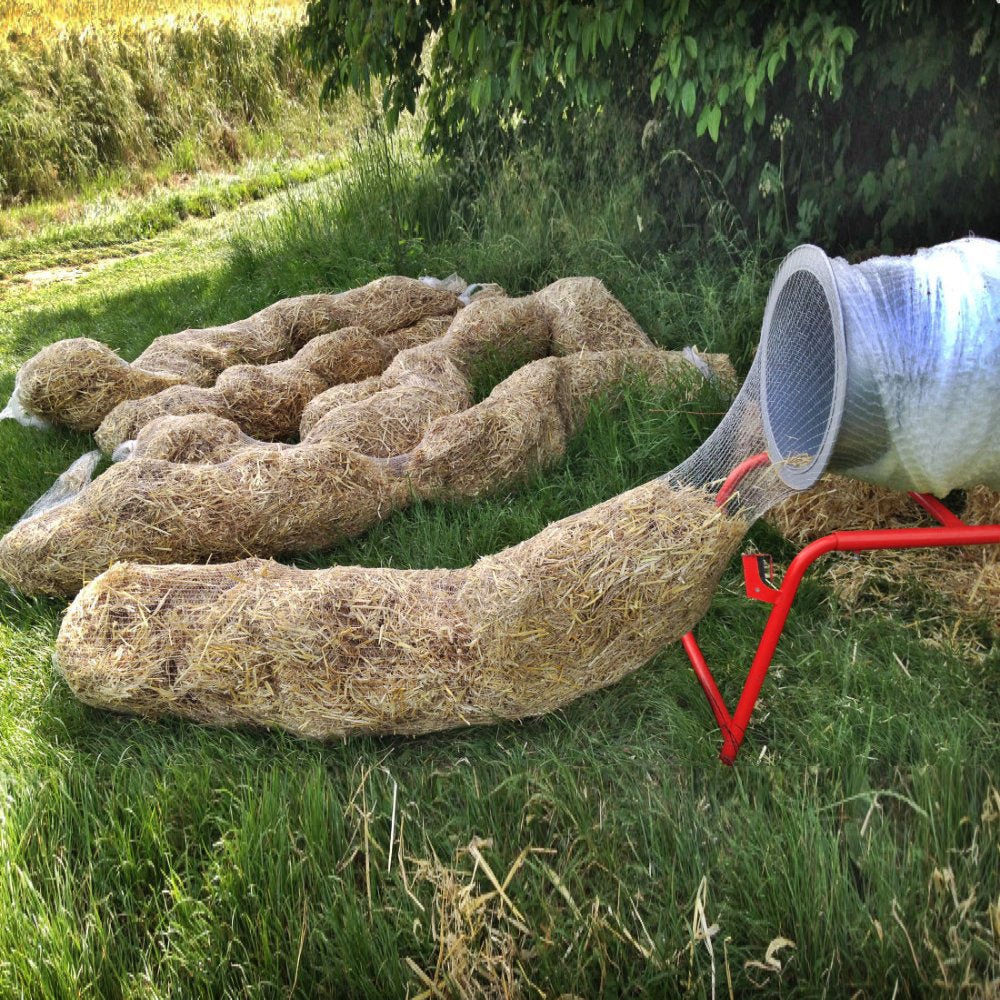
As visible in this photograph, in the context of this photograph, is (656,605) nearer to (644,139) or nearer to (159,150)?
(644,139)

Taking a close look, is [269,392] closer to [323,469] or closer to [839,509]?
[323,469]

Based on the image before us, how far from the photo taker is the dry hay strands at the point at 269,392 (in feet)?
15.6

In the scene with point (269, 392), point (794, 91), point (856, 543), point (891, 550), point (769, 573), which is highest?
point (794, 91)

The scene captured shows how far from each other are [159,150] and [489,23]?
9832 mm

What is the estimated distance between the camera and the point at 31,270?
10031 millimetres

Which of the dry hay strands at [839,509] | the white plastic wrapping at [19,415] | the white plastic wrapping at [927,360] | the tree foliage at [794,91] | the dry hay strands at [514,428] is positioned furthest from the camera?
the white plastic wrapping at [19,415]

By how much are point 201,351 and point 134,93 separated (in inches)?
417

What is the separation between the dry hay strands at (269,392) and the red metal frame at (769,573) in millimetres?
2760

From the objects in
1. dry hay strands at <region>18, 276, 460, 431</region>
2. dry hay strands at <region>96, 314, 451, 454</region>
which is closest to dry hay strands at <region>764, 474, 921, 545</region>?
dry hay strands at <region>96, 314, 451, 454</region>

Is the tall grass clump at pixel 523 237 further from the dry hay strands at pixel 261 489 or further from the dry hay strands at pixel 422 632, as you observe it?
the dry hay strands at pixel 422 632

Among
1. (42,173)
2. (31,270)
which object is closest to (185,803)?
(31,270)

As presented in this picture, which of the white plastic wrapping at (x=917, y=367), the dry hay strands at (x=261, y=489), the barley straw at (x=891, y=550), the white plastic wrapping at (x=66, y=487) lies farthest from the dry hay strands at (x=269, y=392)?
the white plastic wrapping at (x=917, y=367)

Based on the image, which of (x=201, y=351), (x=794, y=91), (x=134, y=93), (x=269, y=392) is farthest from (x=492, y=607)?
(x=134, y=93)

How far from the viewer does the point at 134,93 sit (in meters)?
13.9
